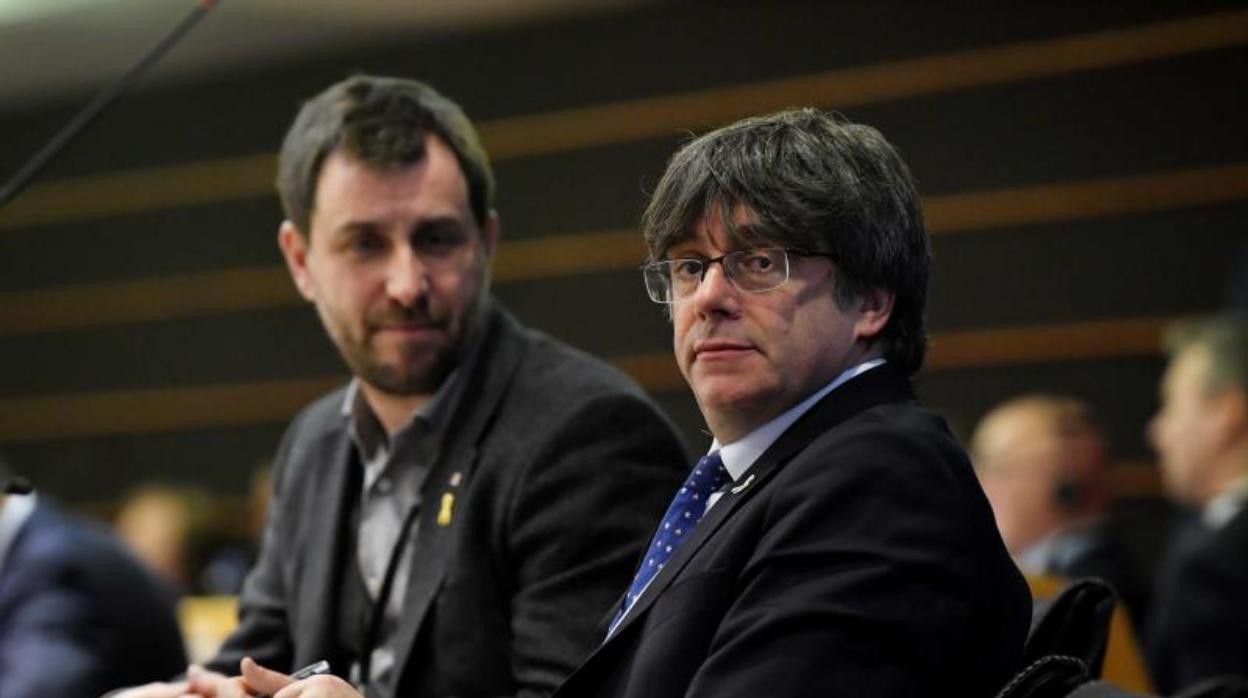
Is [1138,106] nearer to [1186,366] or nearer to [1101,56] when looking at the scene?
[1101,56]

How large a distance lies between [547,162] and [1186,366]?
2871mm

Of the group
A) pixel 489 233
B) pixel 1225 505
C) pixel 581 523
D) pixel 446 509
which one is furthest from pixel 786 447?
pixel 1225 505

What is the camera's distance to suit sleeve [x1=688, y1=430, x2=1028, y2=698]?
1.61 m

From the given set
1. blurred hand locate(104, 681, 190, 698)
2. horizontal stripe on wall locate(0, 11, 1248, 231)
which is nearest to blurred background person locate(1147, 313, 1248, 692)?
horizontal stripe on wall locate(0, 11, 1248, 231)

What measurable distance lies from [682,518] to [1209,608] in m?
2.42

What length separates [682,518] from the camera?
198 cm

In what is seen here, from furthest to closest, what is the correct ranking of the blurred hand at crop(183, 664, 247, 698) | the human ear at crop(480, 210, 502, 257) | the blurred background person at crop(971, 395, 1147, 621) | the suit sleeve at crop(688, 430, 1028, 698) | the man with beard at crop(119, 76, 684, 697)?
the blurred background person at crop(971, 395, 1147, 621) < the human ear at crop(480, 210, 502, 257) < the man with beard at crop(119, 76, 684, 697) < the blurred hand at crop(183, 664, 247, 698) < the suit sleeve at crop(688, 430, 1028, 698)

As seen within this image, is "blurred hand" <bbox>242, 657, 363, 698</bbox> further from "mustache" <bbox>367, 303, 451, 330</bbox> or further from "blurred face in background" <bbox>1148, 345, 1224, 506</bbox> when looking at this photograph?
"blurred face in background" <bbox>1148, 345, 1224, 506</bbox>

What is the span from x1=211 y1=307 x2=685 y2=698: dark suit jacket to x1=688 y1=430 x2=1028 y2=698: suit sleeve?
518mm

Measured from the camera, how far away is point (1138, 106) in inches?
226

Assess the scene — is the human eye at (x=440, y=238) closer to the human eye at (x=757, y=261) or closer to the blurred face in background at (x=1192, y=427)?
the human eye at (x=757, y=261)

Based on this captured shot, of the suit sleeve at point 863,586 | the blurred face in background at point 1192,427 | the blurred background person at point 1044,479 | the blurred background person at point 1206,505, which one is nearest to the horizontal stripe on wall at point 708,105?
the blurred background person at point 1206,505

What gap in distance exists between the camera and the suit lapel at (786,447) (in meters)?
1.81

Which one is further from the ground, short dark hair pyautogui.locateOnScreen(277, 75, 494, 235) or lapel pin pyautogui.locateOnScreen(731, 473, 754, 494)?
short dark hair pyautogui.locateOnScreen(277, 75, 494, 235)
